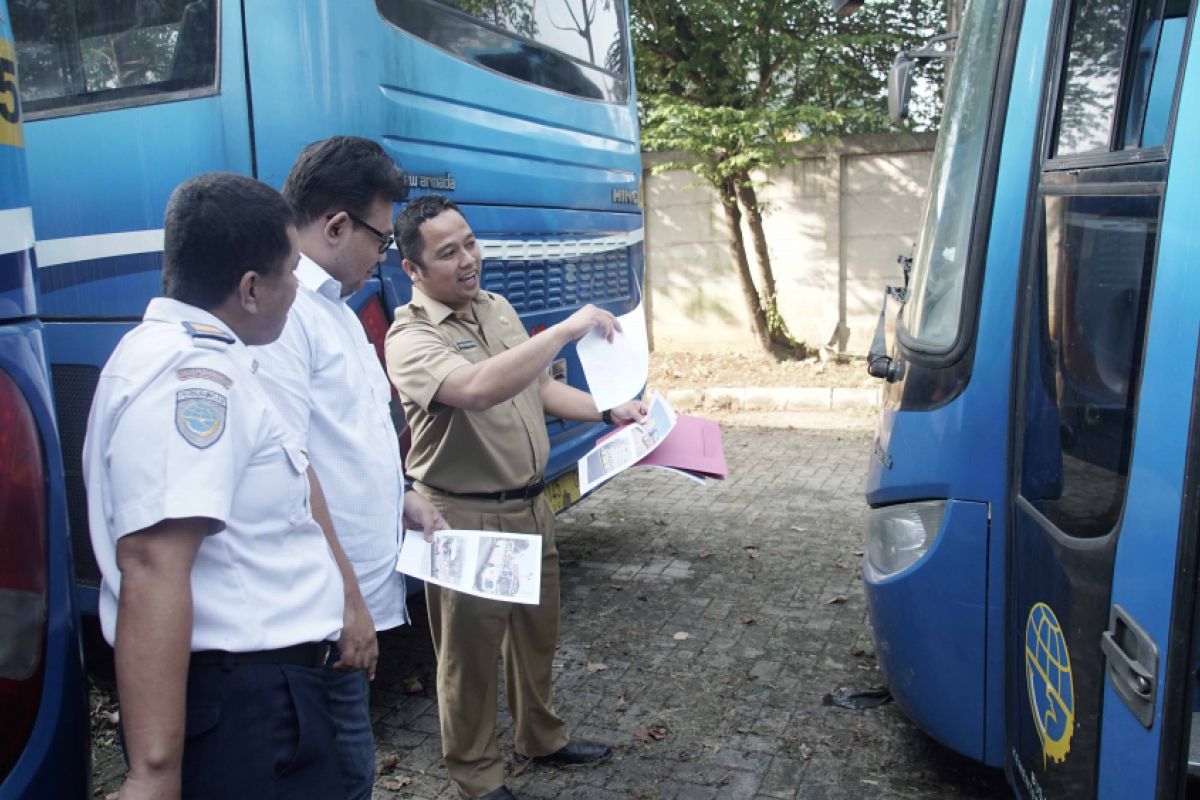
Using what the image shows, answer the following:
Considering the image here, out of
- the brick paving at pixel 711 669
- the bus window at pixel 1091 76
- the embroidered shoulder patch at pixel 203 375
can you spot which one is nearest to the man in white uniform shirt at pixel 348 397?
the embroidered shoulder patch at pixel 203 375

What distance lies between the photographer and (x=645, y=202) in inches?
413

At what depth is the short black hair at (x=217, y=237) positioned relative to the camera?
5.23ft

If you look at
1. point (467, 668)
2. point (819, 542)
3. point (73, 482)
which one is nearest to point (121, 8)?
point (73, 482)

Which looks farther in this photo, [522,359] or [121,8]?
[121,8]

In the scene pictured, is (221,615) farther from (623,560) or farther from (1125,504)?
(623,560)

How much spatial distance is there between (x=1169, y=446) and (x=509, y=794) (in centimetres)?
210

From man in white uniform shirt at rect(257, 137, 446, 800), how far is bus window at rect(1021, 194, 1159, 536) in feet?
4.80

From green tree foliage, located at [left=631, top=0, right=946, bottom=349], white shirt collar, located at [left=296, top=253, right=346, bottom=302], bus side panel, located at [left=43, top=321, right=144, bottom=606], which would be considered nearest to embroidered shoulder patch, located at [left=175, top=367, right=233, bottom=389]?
white shirt collar, located at [left=296, top=253, right=346, bottom=302]

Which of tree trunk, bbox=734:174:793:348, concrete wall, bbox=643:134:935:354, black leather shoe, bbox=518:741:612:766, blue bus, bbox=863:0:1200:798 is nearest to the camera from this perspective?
blue bus, bbox=863:0:1200:798

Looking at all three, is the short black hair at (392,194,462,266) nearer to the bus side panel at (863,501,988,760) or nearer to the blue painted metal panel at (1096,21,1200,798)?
the bus side panel at (863,501,988,760)

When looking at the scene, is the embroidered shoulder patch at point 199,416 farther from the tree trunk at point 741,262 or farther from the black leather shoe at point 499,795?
the tree trunk at point 741,262

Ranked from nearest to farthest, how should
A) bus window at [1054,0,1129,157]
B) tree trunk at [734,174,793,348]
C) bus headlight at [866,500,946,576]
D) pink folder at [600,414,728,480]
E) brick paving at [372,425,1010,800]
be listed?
bus window at [1054,0,1129,157], bus headlight at [866,500,946,576], pink folder at [600,414,728,480], brick paving at [372,425,1010,800], tree trunk at [734,174,793,348]

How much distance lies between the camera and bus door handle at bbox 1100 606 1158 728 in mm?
1657

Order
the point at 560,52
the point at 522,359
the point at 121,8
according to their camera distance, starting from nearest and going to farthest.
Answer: the point at 522,359 → the point at 121,8 → the point at 560,52
